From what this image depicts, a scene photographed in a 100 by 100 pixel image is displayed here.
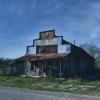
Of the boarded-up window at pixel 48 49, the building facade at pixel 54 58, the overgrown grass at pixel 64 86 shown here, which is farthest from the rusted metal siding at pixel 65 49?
the overgrown grass at pixel 64 86

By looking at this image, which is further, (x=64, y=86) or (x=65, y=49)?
(x=65, y=49)

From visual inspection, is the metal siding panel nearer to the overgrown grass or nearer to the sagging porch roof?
the sagging porch roof

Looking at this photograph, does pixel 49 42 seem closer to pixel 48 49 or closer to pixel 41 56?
pixel 48 49

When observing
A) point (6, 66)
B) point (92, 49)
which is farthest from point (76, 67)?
point (92, 49)

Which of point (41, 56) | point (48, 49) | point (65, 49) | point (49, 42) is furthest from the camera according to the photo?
point (48, 49)

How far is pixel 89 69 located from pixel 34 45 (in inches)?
412

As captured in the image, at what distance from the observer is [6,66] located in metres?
52.4

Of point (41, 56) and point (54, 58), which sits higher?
point (41, 56)

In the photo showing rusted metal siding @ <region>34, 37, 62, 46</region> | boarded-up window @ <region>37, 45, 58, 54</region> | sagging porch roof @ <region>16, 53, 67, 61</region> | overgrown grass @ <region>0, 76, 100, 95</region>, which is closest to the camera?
overgrown grass @ <region>0, 76, 100, 95</region>

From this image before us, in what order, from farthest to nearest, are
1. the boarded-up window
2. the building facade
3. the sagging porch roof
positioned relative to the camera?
the boarded-up window
the building facade
the sagging porch roof

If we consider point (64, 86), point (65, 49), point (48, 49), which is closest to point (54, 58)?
point (65, 49)

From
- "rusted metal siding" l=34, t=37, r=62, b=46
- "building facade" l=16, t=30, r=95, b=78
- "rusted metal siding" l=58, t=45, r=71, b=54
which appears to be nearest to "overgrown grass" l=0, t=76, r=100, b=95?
"building facade" l=16, t=30, r=95, b=78

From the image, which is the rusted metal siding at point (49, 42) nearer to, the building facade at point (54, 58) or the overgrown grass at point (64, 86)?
the building facade at point (54, 58)

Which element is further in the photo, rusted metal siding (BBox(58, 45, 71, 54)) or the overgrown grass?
rusted metal siding (BBox(58, 45, 71, 54))
